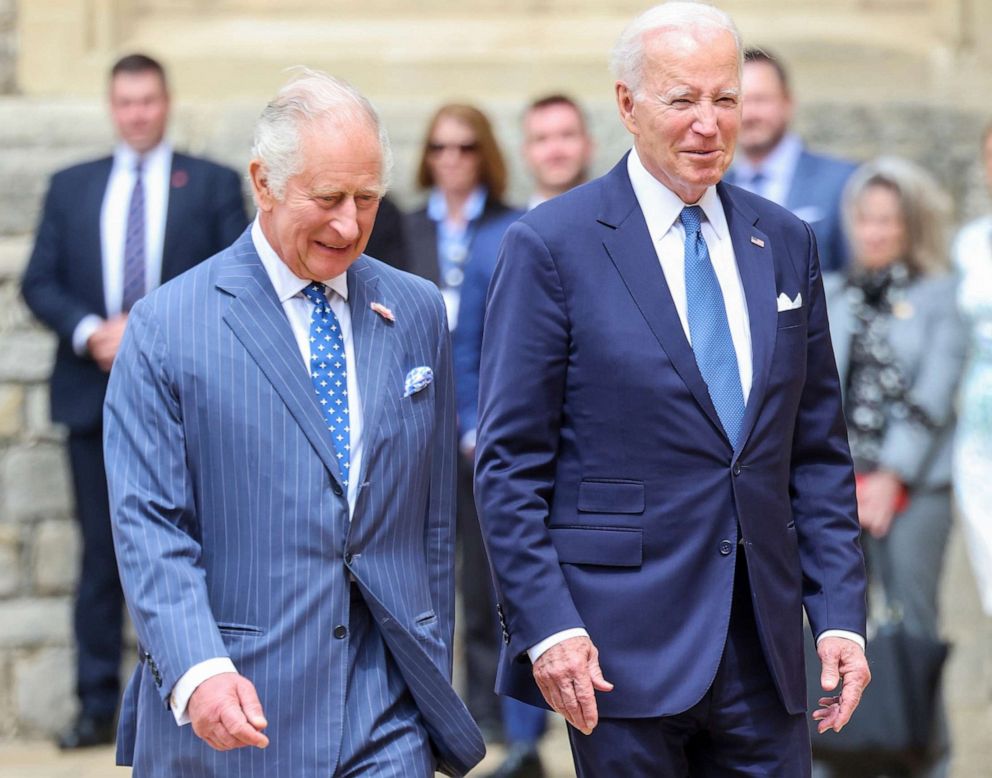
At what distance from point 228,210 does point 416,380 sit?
317 centimetres

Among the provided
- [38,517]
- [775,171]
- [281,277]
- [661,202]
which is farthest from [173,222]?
[661,202]

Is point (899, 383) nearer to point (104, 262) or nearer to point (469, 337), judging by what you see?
point (469, 337)

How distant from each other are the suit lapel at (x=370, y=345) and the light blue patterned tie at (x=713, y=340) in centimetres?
54

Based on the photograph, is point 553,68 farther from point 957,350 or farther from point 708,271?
point 708,271

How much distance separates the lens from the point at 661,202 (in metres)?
3.56

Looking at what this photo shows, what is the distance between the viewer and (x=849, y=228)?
19.9 feet

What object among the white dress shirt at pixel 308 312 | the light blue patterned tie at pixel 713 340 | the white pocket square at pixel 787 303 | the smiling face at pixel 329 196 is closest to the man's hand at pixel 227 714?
the white dress shirt at pixel 308 312

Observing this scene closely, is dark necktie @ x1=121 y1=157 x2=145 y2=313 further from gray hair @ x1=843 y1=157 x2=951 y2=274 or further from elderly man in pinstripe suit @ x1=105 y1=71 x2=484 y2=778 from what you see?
elderly man in pinstripe suit @ x1=105 y1=71 x2=484 y2=778

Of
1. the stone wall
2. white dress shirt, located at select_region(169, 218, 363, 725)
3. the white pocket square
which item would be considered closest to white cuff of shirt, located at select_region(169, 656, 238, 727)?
white dress shirt, located at select_region(169, 218, 363, 725)

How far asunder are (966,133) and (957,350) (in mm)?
1958

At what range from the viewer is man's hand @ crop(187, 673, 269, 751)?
311 centimetres

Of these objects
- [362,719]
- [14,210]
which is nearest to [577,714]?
[362,719]

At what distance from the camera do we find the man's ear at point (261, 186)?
3379mm

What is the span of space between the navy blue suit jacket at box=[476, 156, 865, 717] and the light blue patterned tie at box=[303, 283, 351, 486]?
26 centimetres
